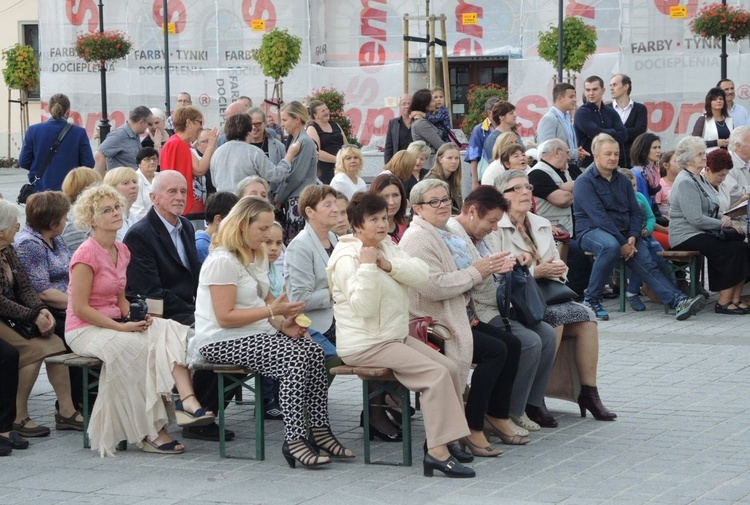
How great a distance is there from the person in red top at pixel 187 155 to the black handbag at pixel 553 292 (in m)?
4.16

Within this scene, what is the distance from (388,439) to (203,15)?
25.1 meters

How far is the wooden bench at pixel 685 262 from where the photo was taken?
11.7 metres

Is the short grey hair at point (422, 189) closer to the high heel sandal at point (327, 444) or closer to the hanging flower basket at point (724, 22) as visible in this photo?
the high heel sandal at point (327, 444)

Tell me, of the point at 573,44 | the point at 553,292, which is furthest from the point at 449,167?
the point at 573,44

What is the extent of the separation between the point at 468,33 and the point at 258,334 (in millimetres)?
23839

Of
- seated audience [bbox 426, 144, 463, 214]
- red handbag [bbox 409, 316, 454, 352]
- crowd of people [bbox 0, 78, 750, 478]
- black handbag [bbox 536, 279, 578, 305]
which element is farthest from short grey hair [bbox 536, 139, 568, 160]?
red handbag [bbox 409, 316, 454, 352]

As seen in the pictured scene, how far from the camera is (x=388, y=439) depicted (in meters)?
7.19

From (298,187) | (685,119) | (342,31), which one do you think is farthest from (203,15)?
(298,187)

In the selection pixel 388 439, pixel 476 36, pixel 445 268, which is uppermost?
pixel 476 36

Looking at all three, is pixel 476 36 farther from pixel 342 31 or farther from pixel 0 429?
pixel 0 429

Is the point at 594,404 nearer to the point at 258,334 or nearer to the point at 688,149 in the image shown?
the point at 258,334

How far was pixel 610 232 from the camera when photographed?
37.7 ft

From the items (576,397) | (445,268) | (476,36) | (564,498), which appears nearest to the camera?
(564,498)

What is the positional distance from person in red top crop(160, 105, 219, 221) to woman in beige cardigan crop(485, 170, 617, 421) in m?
4.05
